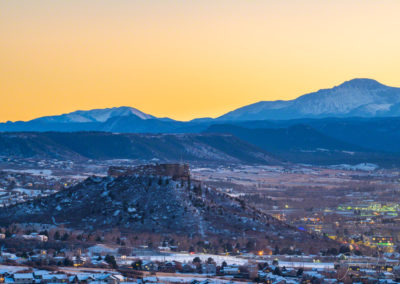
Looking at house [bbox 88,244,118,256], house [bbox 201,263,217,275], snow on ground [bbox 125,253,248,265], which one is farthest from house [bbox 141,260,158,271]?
house [bbox 88,244,118,256]

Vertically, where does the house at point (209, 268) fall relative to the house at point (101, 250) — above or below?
below

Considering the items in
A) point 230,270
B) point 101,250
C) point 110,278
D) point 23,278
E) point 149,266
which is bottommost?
point 230,270

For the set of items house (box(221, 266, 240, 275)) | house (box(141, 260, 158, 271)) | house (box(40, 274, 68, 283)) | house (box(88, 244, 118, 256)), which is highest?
house (box(88, 244, 118, 256))

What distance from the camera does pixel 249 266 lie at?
73.1 metres

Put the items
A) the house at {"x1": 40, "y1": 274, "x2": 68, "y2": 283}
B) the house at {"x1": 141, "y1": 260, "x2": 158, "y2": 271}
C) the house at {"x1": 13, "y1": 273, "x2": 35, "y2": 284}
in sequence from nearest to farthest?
the house at {"x1": 13, "y1": 273, "x2": 35, "y2": 284}, the house at {"x1": 40, "y1": 274, "x2": 68, "y2": 283}, the house at {"x1": 141, "y1": 260, "x2": 158, "y2": 271}

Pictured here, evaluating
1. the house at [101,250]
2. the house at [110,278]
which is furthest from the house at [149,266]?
the house at [110,278]

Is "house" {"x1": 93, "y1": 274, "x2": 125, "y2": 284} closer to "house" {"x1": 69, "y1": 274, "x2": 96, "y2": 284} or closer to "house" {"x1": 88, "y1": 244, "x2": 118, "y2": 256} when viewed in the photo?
"house" {"x1": 69, "y1": 274, "x2": 96, "y2": 284}

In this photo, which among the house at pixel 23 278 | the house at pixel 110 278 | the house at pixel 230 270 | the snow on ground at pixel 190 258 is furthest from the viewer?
the snow on ground at pixel 190 258

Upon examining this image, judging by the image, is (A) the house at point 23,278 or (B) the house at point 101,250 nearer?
(A) the house at point 23,278

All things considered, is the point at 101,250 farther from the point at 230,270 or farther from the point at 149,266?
the point at 230,270

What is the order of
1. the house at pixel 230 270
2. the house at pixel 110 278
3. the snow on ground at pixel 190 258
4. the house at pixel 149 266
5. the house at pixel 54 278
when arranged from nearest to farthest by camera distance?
the house at pixel 54 278 → the house at pixel 110 278 → the house at pixel 230 270 → the house at pixel 149 266 → the snow on ground at pixel 190 258

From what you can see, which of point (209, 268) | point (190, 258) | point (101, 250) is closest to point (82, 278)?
point (209, 268)

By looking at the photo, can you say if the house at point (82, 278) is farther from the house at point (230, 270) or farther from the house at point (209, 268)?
the house at point (230, 270)

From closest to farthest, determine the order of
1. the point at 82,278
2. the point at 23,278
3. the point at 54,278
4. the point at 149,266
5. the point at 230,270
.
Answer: the point at 23,278, the point at 54,278, the point at 82,278, the point at 230,270, the point at 149,266
